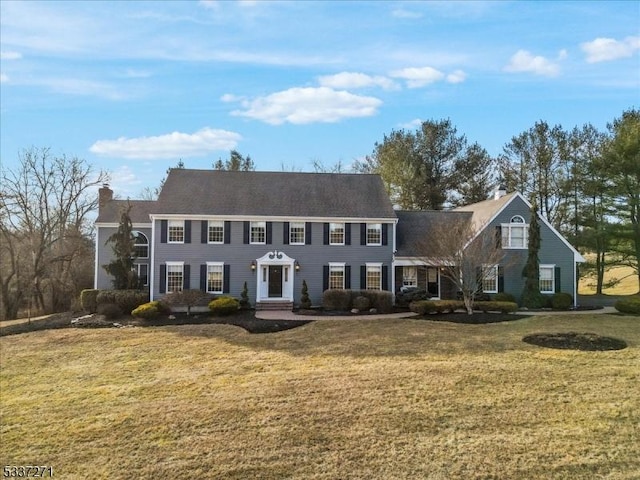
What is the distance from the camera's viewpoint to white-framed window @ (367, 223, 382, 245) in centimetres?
2416

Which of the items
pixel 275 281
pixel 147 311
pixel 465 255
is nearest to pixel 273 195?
pixel 275 281

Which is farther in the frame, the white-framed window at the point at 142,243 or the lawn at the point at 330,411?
the white-framed window at the point at 142,243

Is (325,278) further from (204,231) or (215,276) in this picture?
(204,231)

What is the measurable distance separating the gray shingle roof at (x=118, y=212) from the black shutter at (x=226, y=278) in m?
7.00

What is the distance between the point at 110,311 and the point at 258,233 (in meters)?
7.81

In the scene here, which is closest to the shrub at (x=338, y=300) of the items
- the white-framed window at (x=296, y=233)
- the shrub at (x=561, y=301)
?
the white-framed window at (x=296, y=233)

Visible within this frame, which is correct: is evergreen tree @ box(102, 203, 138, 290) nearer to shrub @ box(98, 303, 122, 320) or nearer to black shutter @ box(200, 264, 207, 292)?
shrub @ box(98, 303, 122, 320)

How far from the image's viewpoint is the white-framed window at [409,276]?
80.8 ft

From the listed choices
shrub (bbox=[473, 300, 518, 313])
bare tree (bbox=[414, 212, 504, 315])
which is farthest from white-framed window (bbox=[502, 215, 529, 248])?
shrub (bbox=[473, 300, 518, 313])

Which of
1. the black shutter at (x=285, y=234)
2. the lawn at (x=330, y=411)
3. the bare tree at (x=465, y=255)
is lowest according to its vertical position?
the lawn at (x=330, y=411)

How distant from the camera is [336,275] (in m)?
23.8

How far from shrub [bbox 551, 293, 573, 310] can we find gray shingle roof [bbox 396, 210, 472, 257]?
260 inches

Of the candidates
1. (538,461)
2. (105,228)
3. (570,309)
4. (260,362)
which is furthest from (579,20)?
(105,228)

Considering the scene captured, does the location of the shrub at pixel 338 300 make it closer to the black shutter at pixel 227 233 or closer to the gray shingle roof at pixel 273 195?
the gray shingle roof at pixel 273 195
